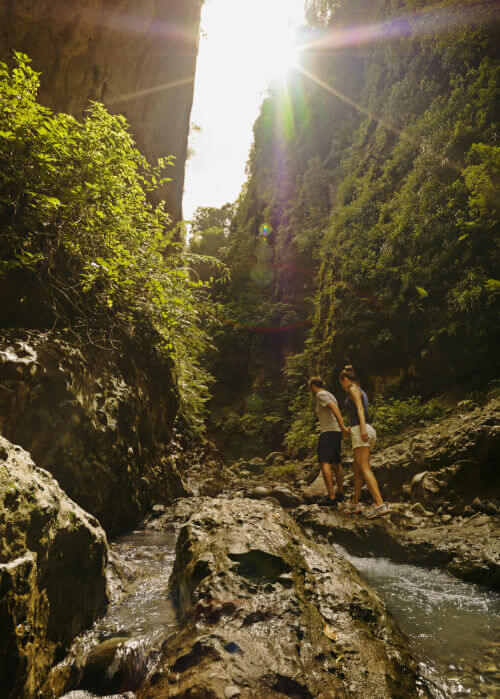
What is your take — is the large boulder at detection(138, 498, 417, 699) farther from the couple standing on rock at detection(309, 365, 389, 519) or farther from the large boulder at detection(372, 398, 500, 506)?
the large boulder at detection(372, 398, 500, 506)

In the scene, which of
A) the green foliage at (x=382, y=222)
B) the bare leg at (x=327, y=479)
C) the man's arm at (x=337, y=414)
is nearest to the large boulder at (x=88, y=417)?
the bare leg at (x=327, y=479)

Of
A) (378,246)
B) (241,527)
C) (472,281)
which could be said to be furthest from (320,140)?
(241,527)

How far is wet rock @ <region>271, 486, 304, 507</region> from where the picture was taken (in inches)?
260

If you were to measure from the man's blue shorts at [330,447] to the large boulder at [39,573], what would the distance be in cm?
426

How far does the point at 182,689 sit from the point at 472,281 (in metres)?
8.15

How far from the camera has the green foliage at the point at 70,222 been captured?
3764mm

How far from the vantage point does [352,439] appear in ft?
18.3

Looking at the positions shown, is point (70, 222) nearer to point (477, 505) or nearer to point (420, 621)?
point (420, 621)

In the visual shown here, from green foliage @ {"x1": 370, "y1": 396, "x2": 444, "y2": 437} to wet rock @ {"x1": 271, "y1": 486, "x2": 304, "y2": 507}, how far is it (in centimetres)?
243

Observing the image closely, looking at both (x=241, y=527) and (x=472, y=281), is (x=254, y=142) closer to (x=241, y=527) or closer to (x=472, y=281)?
(x=472, y=281)

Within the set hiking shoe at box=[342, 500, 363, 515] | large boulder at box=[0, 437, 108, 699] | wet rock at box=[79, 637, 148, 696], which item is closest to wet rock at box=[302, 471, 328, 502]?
hiking shoe at box=[342, 500, 363, 515]

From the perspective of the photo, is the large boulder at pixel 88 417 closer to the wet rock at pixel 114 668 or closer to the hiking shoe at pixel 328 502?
the wet rock at pixel 114 668

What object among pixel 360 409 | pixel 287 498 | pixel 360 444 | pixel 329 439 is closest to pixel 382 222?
pixel 360 409

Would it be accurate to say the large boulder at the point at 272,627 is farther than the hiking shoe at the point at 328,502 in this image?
No
